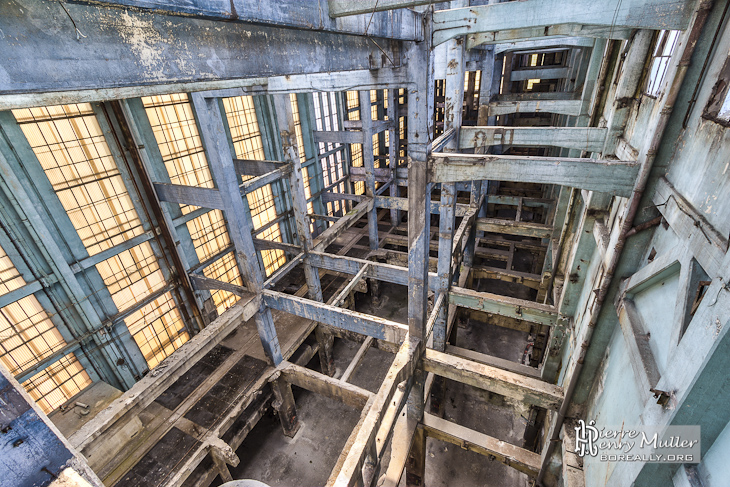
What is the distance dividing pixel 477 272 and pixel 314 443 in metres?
8.06

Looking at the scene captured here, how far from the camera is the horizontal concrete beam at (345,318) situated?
21.5ft

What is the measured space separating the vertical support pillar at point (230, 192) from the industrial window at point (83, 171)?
2491 mm

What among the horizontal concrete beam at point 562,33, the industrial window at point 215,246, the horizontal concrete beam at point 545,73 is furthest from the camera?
the horizontal concrete beam at point 545,73

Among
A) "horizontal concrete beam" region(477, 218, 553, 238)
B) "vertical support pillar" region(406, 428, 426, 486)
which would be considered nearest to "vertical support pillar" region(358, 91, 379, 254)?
"horizontal concrete beam" region(477, 218, 553, 238)

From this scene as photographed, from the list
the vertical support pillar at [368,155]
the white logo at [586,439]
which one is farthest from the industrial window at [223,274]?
the white logo at [586,439]

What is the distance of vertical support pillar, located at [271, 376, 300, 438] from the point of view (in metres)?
9.47

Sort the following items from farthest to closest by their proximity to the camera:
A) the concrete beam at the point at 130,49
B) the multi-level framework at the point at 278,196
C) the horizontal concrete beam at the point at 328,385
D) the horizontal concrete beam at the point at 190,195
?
the horizontal concrete beam at the point at 328,385, the horizontal concrete beam at the point at 190,195, the multi-level framework at the point at 278,196, the concrete beam at the point at 130,49

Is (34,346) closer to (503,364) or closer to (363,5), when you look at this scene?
(363,5)

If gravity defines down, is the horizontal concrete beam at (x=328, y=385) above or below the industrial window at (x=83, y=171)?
below

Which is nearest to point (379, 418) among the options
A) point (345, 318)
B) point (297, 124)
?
point (345, 318)

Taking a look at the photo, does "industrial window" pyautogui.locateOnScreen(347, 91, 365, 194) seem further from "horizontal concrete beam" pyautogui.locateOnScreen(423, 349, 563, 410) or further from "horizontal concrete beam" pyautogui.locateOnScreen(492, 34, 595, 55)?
"horizontal concrete beam" pyautogui.locateOnScreen(423, 349, 563, 410)

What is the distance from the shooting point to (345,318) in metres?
6.90

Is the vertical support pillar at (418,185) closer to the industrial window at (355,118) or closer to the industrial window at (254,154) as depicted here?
the industrial window at (254,154)

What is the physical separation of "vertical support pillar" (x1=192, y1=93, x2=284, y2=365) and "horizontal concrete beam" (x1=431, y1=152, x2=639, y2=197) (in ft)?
14.7
